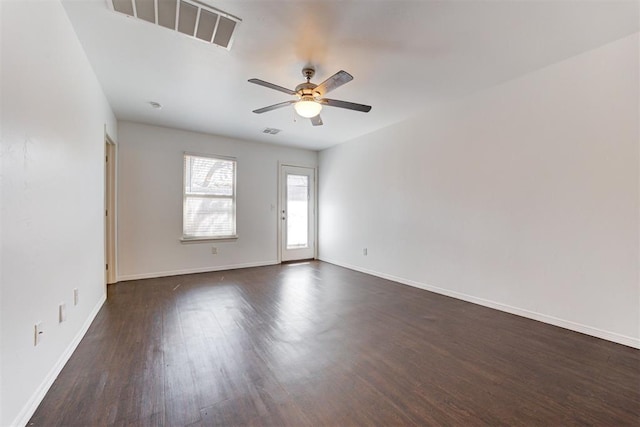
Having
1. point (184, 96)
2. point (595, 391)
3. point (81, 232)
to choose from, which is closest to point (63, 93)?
point (81, 232)

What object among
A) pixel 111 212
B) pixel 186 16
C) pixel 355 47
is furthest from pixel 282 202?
pixel 186 16

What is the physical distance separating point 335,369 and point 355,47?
256 centimetres

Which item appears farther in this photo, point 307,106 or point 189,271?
point 189,271

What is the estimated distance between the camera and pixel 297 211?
240 inches

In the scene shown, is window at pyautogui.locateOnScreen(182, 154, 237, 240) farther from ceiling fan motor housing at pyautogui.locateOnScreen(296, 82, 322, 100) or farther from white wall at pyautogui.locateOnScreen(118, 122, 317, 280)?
ceiling fan motor housing at pyautogui.locateOnScreen(296, 82, 322, 100)

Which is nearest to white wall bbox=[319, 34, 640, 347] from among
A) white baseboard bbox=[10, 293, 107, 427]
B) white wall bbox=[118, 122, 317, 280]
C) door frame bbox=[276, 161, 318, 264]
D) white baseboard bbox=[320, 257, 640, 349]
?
white baseboard bbox=[320, 257, 640, 349]

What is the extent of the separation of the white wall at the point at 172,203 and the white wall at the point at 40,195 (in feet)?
6.44

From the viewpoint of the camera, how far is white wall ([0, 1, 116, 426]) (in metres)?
1.33

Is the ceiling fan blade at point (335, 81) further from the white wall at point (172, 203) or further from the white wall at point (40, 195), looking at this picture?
the white wall at point (172, 203)

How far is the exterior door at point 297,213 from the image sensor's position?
5895 millimetres

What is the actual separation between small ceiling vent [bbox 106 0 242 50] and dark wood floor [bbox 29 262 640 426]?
2.49m

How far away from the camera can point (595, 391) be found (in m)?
1.70

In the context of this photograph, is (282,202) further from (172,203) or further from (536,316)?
(536,316)

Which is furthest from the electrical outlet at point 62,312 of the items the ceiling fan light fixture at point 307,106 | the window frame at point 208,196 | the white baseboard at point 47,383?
the window frame at point 208,196
